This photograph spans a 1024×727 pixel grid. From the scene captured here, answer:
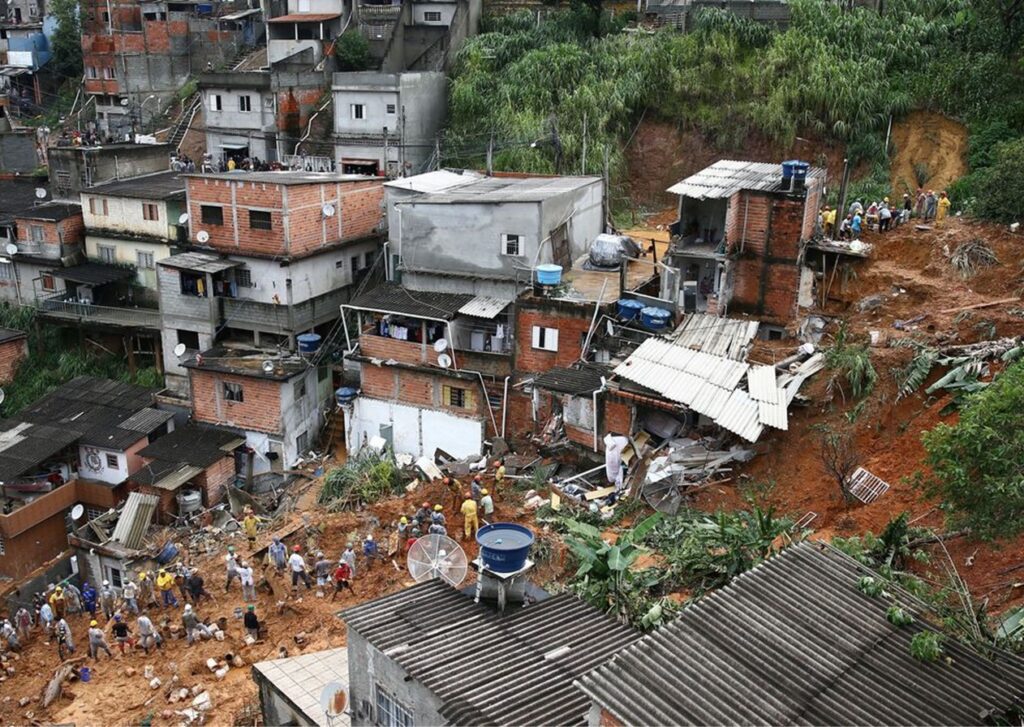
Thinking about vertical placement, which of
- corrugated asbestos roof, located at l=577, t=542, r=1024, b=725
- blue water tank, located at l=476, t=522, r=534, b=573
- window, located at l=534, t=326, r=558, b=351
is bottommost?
window, located at l=534, t=326, r=558, b=351

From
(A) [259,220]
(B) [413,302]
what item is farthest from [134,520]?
(A) [259,220]

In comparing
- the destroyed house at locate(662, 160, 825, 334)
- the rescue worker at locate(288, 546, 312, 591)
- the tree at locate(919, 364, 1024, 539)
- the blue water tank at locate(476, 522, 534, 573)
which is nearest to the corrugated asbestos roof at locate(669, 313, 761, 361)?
the destroyed house at locate(662, 160, 825, 334)

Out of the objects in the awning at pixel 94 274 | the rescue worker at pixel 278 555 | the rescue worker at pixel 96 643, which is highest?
the awning at pixel 94 274

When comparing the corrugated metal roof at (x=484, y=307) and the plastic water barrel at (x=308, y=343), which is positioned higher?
the corrugated metal roof at (x=484, y=307)

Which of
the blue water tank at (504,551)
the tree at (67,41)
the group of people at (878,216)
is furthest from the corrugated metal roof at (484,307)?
the tree at (67,41)

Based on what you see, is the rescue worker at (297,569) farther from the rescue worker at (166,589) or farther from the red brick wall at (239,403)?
the red brick wall at (239,403)

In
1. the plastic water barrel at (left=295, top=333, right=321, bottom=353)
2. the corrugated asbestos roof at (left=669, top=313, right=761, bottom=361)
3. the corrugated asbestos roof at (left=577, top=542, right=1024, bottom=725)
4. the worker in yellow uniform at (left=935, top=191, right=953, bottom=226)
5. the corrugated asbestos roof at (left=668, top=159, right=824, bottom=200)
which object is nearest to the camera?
the corrugated asbestos roof at (left=577, top=542, right=1024, bottom=725)

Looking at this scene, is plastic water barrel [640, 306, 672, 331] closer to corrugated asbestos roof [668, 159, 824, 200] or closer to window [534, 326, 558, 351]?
window [534, 326, 558, 351]
